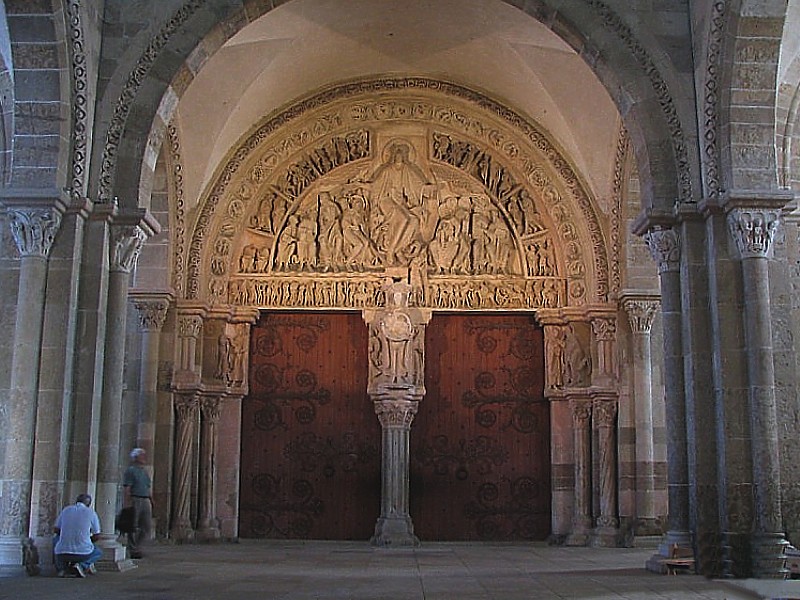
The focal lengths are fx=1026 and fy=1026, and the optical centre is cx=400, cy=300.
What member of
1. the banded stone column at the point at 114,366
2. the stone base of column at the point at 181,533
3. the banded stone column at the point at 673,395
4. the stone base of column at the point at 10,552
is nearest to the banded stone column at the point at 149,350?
the stone base of column at the point at 181,533

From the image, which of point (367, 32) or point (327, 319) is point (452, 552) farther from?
point (367, 32)

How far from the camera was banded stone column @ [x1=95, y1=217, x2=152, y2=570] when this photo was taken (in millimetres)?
9531

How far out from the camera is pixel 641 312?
1404cm

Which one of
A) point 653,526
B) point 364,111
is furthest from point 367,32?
point 653,526

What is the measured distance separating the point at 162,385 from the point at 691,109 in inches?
314

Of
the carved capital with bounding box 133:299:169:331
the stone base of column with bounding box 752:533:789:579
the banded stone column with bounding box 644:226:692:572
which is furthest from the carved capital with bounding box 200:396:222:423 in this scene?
the stone base of column with bounding box 752:533:789:579

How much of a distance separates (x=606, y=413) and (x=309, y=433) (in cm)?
428

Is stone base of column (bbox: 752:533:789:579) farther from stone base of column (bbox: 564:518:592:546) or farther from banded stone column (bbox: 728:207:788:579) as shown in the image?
stone base of column (bbox: 564:518:592:546)

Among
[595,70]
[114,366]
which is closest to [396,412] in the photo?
[114,366]

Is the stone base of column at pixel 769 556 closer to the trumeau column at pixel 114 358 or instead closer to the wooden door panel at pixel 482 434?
the trumeau column at pixel 114 358

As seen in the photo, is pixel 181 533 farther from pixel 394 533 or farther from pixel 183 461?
pixel 394 533

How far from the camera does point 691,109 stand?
999 cm

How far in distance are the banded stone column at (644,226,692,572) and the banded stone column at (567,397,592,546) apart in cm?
450

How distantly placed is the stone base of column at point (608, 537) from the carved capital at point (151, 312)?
260 inches
